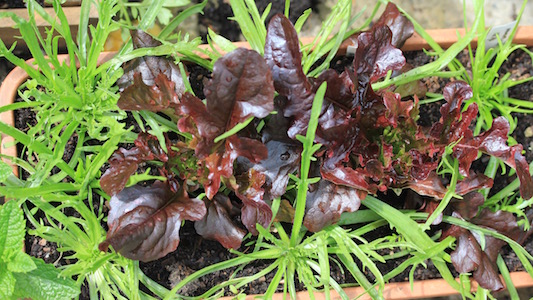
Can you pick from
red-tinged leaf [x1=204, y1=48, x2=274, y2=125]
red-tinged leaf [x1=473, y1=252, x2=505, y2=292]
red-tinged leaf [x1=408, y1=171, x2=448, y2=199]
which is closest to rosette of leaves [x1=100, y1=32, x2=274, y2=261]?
red-tinged leaf [x1=204, y1=48, x2=274, y2=125]

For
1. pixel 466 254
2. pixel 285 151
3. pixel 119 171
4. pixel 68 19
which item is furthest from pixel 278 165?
pixel 68 19

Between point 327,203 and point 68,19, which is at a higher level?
point 68,19

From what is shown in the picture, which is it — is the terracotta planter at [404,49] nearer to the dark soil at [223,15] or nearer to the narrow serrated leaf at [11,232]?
the narrow serrated leaf at [11,232]

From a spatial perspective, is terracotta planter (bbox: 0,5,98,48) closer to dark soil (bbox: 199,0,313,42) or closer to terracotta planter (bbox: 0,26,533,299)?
terracotta planter (bbox: 0,26,533,299)

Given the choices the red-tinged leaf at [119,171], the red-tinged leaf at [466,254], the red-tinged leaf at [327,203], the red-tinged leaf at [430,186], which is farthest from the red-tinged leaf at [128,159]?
the red-tinged leaf at [466,254]

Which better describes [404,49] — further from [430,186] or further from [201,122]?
[201,122]

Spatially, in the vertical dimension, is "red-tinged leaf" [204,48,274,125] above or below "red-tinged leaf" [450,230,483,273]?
above
